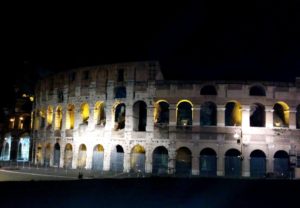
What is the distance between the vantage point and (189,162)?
100 feet

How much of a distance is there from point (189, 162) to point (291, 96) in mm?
10171

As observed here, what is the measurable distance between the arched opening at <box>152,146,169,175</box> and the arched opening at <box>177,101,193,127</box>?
117 inches

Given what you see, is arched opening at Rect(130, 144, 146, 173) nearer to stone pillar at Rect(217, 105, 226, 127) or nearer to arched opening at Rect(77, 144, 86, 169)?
arched opening at Rect(77, 144, 86, 169)

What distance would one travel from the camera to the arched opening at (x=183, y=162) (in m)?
30.3

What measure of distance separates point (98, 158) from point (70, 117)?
638 centimetres

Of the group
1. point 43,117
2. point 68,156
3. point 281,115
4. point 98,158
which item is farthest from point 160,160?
point 43,117

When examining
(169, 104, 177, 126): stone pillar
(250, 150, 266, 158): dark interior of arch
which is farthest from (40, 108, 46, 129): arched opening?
(250, 150, 266, 158): dark interior of arch

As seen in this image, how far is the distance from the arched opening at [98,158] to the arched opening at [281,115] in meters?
15.8

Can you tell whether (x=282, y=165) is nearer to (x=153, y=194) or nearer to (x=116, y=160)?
(x=116, y=160)

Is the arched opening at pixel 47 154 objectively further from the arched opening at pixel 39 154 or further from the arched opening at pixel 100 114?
the arched opening at pixel 100 114

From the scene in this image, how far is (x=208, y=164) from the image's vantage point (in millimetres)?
30094

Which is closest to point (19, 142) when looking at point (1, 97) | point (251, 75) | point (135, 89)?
point (1, 97)

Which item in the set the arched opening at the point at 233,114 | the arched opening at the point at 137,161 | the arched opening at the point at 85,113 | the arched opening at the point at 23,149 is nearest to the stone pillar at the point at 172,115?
the arched opening at the point at 137,161

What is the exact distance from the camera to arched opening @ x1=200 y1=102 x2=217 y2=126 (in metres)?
32.0
